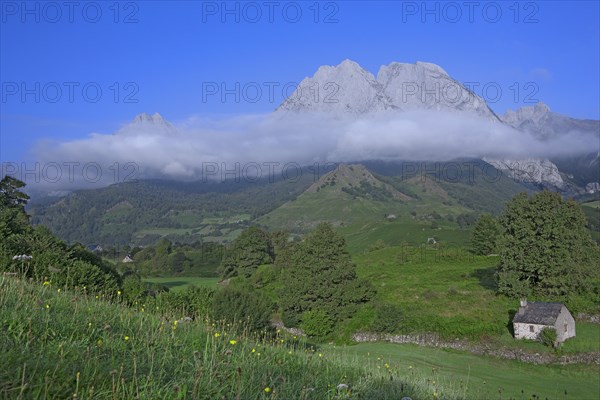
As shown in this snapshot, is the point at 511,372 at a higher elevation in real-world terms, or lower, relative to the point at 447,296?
lower

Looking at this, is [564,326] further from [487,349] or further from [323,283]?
[323,283]

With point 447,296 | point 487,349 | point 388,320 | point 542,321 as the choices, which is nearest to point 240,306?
point 388,320

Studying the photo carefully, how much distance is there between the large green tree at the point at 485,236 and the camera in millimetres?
116625

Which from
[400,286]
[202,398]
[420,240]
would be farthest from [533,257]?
[420,240]

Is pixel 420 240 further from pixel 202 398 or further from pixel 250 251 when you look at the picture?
pixel 202 398

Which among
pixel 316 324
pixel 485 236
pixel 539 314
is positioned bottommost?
pixel 316 324

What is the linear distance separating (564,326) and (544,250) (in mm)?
14707

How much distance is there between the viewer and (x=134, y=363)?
647cm

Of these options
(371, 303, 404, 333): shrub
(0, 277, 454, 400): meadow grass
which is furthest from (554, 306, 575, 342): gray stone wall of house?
(0, 277, 454, 400): meadow grass

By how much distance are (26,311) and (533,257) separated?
234 ft

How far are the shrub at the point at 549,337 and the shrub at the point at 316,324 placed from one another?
29.4 metres

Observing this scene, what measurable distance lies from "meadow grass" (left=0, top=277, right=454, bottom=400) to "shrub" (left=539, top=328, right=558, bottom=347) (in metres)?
50.2

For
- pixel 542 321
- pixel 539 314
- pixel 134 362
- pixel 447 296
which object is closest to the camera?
pixel 134 362

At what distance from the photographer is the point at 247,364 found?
8.48 metres
